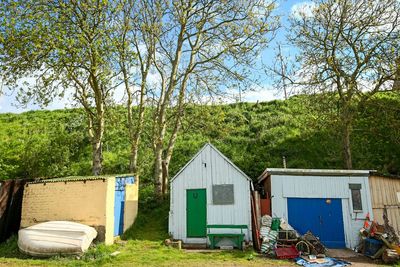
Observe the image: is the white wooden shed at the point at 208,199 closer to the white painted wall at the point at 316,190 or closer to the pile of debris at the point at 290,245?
the pile of debris at the point at 290,245

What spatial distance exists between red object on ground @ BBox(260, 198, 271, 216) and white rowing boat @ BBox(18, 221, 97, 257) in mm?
7629

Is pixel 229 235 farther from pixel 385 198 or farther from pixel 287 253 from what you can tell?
pixel 385 198

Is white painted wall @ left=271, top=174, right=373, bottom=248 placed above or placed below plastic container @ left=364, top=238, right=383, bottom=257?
A: above

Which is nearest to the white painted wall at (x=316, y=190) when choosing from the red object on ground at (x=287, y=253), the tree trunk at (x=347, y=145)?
the red object on ground at (x=287, y=253)

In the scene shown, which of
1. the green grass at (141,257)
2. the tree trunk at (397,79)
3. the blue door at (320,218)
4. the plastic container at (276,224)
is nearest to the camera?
the green grass at (141,257)

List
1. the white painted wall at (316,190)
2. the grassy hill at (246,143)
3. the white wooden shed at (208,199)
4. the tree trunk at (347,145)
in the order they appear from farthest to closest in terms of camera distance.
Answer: the grassy hill at (246,143) < the tree trunk at (347,145) < the white painted wall at (316,190) < the white wooden shed at (208,199)

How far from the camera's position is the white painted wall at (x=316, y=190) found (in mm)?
15156

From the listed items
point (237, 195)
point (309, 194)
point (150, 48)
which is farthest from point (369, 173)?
point (150, 48)

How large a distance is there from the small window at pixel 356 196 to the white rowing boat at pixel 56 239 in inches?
457

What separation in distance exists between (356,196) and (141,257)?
→ 10105mm

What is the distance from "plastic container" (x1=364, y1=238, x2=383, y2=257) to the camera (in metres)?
13.0

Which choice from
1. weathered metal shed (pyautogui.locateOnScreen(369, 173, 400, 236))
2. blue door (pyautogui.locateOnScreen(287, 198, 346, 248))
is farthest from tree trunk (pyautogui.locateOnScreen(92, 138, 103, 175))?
weathered metal shed (pyautogui.locateOnScreen(369, 173, 400, 236))

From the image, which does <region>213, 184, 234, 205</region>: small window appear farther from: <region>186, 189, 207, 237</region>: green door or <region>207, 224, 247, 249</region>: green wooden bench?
<region>207, 224, 247, 249</region>: green wooden bench

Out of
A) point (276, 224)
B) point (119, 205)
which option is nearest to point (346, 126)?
point (276, 224)
